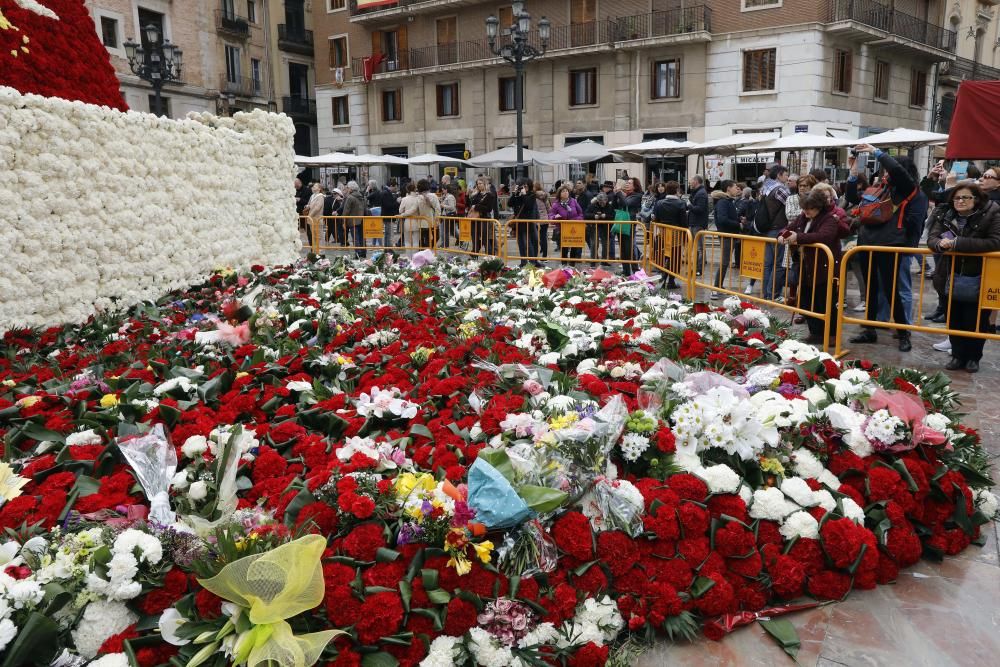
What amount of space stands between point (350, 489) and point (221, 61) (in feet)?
126

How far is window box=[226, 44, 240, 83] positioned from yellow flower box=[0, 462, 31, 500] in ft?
125

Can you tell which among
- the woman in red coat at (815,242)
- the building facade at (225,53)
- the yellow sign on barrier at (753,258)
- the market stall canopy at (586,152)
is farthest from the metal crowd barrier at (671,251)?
the building facade at (225,53)

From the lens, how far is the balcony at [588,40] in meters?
29.0

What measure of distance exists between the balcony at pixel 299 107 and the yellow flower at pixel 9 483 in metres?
39.9

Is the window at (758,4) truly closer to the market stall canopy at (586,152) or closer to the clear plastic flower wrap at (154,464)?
the market stall canopy at (586,152)

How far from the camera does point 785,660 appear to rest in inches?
120

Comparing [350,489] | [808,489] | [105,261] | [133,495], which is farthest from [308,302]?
[808,489]

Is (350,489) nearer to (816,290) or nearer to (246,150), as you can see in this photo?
(816,290)

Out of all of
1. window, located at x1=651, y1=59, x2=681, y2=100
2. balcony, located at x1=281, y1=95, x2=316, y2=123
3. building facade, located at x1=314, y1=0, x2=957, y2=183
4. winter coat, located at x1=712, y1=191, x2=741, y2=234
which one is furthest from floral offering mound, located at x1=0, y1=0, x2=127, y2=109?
balcony, located at x1=281, y1=95, x2=316, y2=123

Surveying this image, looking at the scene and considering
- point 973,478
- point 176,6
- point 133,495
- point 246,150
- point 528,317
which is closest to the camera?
point 133,495

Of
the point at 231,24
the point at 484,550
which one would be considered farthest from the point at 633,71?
the point at 484,550

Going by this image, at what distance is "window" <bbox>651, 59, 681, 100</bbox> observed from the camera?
2977cm

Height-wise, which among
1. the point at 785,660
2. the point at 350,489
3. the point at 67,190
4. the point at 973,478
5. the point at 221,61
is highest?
the point at 221,61

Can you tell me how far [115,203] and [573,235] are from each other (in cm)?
→ 747
